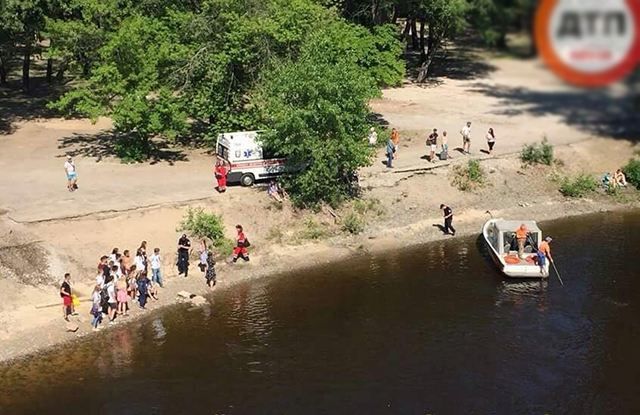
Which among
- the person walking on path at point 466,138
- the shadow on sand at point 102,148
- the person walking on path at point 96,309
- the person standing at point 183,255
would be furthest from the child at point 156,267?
the person walking on path at point 466,138

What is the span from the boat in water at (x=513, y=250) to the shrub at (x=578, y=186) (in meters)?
9.91

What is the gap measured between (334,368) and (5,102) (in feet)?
133

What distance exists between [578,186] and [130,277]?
27071 mm

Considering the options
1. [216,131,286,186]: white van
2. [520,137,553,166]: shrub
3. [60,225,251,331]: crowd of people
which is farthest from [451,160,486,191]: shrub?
[60,225,251,331]: crowd of people

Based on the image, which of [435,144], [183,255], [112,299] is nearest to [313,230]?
[183,255]

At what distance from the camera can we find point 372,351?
1092 inches

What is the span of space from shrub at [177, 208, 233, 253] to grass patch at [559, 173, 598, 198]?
20.8 metres

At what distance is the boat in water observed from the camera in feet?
110

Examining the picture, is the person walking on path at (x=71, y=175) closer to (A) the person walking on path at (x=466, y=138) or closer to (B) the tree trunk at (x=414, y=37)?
(A) the person walking on path at (x=466, y=138)

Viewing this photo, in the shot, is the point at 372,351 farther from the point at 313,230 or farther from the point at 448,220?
the point at 448,220

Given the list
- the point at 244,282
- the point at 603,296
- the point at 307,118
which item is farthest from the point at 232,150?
the point at 603,296

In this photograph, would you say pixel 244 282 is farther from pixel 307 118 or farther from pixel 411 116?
pixel 411 116

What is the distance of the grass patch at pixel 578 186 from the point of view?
4459 cm

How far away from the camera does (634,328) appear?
96.2 ft
